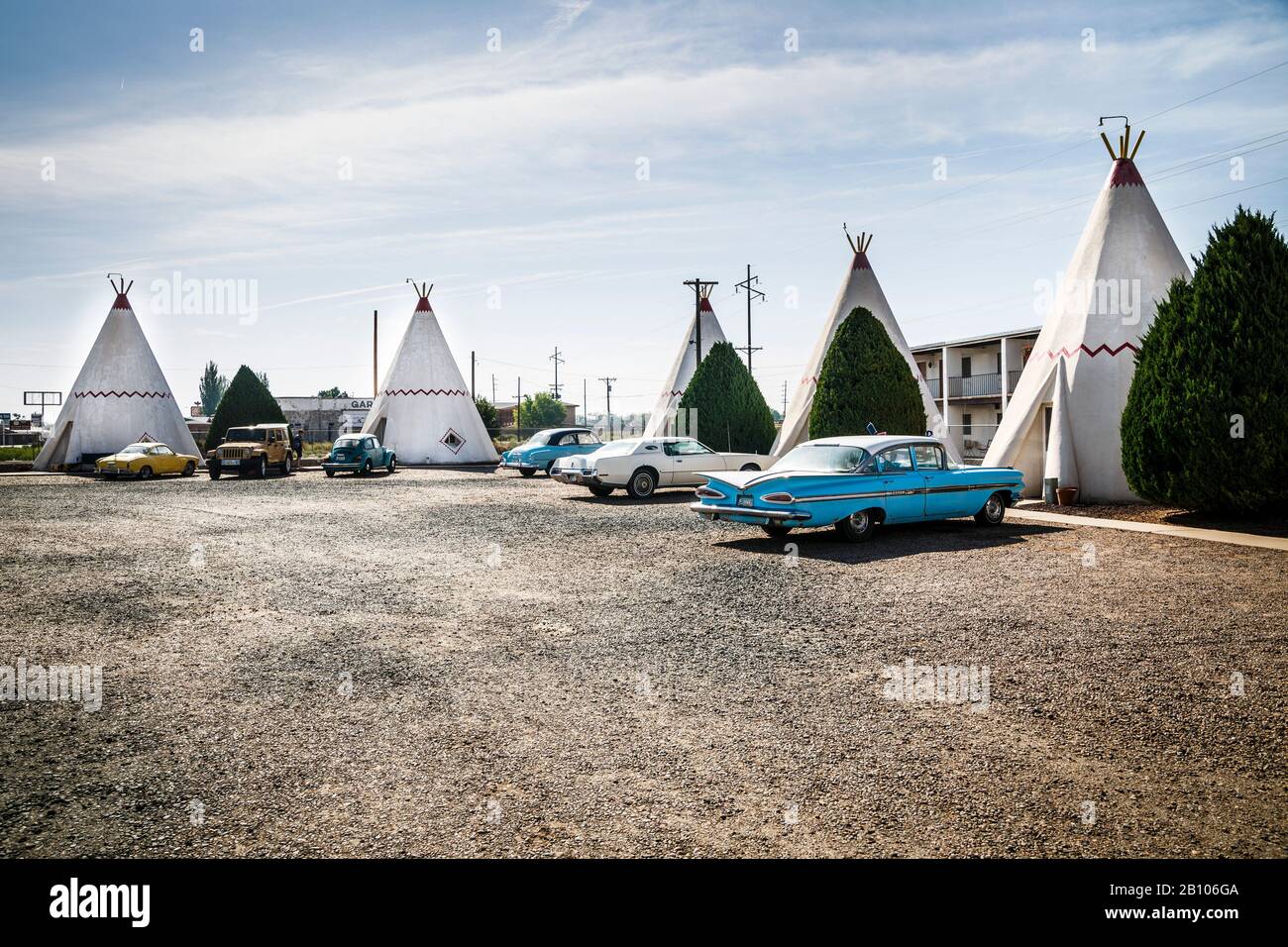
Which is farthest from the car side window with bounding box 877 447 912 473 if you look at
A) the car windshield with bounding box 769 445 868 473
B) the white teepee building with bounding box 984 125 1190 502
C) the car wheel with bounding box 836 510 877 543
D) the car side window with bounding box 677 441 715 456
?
the car side window with bounding box 677 441 715 456

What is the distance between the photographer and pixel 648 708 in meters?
5.00

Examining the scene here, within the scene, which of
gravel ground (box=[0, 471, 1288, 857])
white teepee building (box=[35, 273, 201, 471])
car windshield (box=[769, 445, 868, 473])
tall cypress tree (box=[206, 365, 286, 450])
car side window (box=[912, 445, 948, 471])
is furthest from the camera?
tall cypress tree (box=[206, 365, 286, 450])

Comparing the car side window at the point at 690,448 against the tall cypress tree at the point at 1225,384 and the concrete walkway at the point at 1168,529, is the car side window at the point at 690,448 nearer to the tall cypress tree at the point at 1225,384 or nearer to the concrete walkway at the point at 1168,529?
the concrete walkway at the point at 1168,529

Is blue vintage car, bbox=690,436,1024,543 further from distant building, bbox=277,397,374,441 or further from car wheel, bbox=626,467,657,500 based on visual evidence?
distant building, bbox=277,397,374,441

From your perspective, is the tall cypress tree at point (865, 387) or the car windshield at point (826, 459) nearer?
the car windshield at point (826, 459)

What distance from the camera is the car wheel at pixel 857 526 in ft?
38.9

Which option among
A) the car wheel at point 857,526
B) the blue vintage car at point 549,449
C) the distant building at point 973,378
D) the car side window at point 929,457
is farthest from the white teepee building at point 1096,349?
the distant building at point 973,378

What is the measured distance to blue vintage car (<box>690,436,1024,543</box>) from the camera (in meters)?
11.5

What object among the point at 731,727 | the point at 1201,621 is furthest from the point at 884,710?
the point at 1201,621

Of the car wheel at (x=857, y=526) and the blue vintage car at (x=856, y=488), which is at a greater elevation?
the blue vintage car at (x=856, y=488)

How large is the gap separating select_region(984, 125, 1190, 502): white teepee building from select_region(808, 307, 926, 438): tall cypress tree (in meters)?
2.23

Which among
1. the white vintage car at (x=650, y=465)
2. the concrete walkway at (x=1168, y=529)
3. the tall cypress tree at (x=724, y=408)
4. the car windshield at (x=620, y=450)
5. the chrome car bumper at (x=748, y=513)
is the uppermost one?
the tall cypress tree at (x=724, y=408)

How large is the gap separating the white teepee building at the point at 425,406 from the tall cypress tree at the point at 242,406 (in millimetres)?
3984

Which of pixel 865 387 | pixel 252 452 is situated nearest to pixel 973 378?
pixel 865 387
